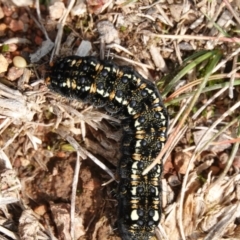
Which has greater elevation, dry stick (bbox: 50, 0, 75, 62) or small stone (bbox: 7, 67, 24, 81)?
dry stick (bbox: 50, 0, 75, 62)

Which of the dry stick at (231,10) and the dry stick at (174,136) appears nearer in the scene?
the dry stick at (174,136)

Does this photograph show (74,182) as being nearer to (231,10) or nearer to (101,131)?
(101,131)

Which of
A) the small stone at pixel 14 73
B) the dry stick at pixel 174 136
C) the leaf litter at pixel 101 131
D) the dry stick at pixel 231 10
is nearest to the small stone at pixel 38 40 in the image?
the leaf litter at pixel 101 131

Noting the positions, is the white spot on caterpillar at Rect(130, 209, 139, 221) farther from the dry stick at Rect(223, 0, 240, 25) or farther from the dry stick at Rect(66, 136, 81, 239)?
the dry stick at Rect(223, 0, 240, 25)

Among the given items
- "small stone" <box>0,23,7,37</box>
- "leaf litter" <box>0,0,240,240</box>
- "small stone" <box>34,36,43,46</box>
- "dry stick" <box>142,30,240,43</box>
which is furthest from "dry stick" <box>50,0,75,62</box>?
"dry stick" <box>142,30,240,43</box>

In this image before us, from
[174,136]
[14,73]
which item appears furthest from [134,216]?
[14,73]

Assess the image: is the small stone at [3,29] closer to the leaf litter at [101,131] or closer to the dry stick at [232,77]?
the leaf litter at [101,131]
